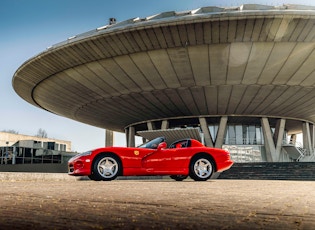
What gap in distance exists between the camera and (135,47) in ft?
69.1

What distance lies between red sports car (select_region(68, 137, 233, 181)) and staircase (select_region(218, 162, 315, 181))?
41.8 ft

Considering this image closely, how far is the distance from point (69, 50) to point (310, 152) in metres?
31.6

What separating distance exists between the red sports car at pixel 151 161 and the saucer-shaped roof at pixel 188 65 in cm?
1034

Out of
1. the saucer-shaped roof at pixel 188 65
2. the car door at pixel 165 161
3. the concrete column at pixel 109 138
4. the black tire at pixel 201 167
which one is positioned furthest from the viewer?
the concrete column at pixel 109 138

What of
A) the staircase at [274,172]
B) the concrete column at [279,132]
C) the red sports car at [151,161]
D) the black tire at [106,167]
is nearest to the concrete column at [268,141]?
the concrete column at [279,132]

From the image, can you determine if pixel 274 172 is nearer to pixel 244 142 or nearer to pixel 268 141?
pixel 268 141

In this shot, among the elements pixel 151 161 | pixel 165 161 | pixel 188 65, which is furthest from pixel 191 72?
pixel 151 161

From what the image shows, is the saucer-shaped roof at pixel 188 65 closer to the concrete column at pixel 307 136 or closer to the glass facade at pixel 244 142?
the glass facade at pixel 244 142

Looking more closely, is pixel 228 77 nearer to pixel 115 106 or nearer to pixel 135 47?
pixel 135 47

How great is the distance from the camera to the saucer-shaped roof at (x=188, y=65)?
1882 centimetres

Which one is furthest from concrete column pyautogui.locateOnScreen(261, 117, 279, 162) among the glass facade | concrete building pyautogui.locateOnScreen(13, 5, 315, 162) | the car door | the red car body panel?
the car door

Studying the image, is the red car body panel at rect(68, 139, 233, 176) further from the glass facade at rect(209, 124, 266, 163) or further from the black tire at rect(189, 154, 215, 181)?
the glass facade at rect(209, 124, 266, 163)

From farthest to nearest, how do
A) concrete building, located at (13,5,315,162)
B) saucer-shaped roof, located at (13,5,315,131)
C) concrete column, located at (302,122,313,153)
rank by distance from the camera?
concrete column, located at (302,122,313,153), concrete building, located at (13,5,315,162), saucer-shaped roof, located at (13,5,315,131)

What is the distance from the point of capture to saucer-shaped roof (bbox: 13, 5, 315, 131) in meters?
18.8
